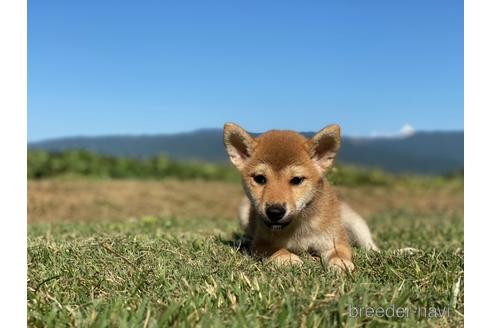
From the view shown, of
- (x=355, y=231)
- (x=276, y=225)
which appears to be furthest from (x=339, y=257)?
(x=355, y=231)

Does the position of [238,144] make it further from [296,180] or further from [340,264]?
[340,264]

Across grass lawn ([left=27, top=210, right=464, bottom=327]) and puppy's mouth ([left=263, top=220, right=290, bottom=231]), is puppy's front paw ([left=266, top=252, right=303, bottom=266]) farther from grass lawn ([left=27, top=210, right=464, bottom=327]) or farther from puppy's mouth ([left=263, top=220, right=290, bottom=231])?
puppy's mouth ([left=263, top=220, right=290, bottom=231])

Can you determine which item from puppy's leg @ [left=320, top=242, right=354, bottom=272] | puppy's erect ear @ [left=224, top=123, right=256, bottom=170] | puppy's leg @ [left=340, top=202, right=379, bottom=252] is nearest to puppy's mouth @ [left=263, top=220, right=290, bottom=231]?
puppy's leg @ [left=320, top=242, right=354, bottom=272]

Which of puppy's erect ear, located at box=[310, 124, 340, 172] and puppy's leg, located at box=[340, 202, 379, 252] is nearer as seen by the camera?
puppy's erect ear, located at box=[310, 124, 340, 172]

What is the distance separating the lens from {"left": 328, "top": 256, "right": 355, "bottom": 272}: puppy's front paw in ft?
12.9

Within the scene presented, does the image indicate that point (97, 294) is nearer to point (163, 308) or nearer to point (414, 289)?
point (163, 308)

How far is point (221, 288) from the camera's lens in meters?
3.51

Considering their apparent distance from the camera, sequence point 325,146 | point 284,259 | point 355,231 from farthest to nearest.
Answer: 1. point 355,231
2. point 325,146
3. point 284,259

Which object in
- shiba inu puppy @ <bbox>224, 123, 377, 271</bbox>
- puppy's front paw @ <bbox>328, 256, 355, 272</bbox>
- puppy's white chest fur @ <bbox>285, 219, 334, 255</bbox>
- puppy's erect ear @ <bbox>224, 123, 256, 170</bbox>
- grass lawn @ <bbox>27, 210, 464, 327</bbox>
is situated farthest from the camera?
puppy's white chest fur @ <bbox>285, 219, 334, 255</bbox>

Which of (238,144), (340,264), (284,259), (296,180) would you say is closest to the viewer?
(340,264)

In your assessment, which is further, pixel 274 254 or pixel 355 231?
pixel 355 231

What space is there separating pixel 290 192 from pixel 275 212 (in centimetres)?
24

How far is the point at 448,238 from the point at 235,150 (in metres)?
5.12
